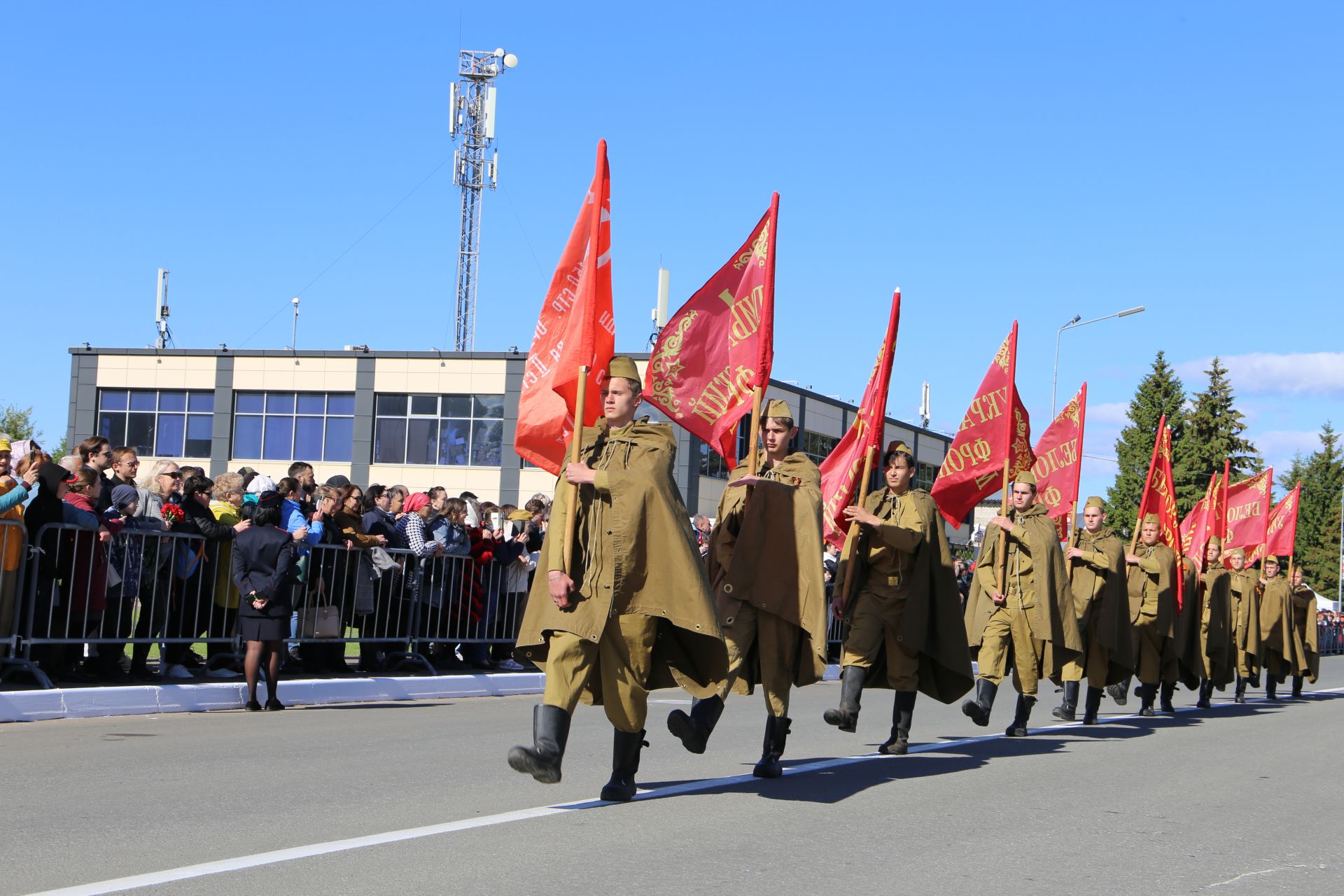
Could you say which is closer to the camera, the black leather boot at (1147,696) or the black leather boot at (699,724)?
the black leather boot at (699,724)

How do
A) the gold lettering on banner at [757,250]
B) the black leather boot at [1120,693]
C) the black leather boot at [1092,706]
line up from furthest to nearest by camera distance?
the black leather boot at [1120,693], the black leather boot at [1092,706], the gold lettering on banner at [757,250]

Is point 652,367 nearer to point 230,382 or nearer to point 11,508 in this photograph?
point 11,508

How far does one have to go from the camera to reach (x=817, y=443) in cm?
5647

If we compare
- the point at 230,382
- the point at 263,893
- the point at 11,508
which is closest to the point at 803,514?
the point at 263,893

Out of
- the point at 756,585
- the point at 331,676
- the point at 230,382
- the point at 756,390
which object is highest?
A: the point at 230,382

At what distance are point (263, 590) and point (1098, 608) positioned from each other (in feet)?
22.9

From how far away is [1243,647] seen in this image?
19.8 m

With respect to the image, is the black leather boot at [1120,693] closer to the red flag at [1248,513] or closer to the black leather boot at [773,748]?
the red flag at [1248,513]

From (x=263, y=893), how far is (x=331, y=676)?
9582 millimetres

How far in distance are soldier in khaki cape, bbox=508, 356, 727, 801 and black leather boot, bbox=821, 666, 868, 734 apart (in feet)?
7.26

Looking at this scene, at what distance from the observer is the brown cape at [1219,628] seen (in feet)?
58.0

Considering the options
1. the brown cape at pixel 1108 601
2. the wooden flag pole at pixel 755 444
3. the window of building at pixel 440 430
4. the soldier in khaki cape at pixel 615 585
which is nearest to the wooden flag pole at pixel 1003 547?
the brown cape at pixel 1108 601

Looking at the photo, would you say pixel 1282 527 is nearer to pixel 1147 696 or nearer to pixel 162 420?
pixel 1147 696

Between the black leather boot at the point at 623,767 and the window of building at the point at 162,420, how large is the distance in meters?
48.6
